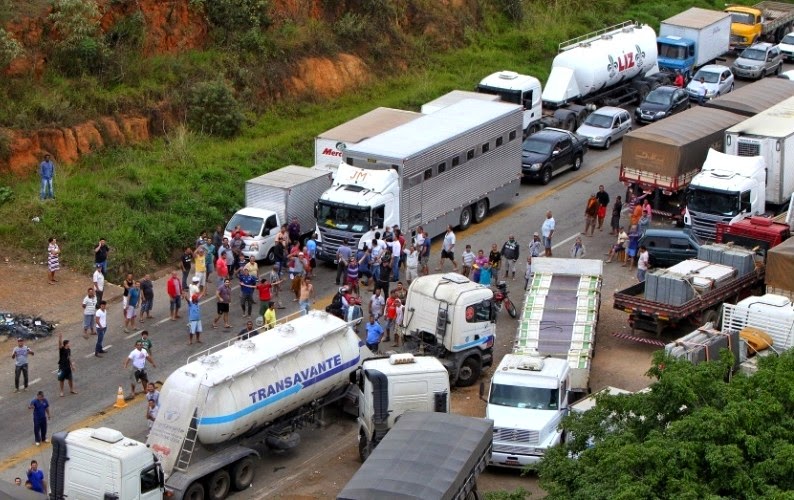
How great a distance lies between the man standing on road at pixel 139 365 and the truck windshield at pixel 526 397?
295 inches

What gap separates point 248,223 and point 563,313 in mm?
9968

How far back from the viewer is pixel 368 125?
45.0 meters

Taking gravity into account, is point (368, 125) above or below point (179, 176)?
above

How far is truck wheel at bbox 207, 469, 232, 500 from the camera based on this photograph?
92.1 feet

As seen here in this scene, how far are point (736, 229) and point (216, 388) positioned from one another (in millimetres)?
16970

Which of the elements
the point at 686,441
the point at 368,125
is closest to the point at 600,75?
the point at 368,125

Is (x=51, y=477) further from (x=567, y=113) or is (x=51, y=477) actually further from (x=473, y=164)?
(x=567, y=113)

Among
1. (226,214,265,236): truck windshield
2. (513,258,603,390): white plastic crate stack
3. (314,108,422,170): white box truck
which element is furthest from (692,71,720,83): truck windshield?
(226,214,265,236): truck windshield

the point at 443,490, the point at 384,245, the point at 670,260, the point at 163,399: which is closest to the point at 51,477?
the point at 163,399

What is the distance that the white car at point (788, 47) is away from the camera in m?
64.5

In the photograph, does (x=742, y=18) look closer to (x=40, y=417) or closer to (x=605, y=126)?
(x=605, y=126)

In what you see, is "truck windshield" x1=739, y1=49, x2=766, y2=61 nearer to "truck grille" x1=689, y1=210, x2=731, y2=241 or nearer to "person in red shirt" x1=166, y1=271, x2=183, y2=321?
"truck grille" x1=689, y1=210, x2=731, y2=241

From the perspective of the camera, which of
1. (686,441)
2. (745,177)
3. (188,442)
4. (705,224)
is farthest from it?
(745,177)

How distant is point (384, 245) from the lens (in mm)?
39125
